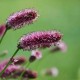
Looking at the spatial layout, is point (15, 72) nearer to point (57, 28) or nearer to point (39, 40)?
point (39, 40)

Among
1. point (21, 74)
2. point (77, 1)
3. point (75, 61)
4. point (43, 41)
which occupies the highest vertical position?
point (43, 41)

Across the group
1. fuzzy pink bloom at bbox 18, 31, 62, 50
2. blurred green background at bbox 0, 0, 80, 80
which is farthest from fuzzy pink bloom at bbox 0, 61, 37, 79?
blurred green background at bbox 0, 0, 80, 80

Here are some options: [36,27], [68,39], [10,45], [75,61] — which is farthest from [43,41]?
[36,27]

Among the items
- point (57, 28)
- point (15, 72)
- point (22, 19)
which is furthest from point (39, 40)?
point (57, 28)

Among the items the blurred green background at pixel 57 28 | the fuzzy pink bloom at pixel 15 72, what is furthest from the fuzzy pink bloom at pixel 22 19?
the blurred green background at pixel 57 28

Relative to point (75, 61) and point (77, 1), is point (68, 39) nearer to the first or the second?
point (75, 61)

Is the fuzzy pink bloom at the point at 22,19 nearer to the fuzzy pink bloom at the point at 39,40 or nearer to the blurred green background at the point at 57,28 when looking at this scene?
the fuzzy pink bloom at the point at 39,40

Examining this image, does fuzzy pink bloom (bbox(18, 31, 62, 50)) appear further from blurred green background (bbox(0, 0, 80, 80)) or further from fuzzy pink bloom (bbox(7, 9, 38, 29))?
blurred green background (bbox(0, 0, 80, 80))

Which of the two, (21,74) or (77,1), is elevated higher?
(21,74)
